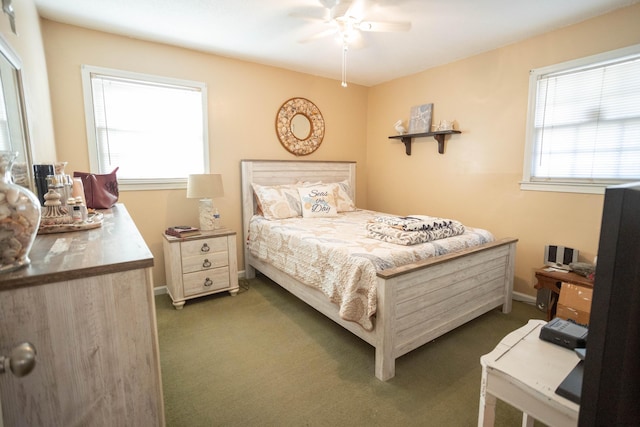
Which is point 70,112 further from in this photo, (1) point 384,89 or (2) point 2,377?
(1) point 384,89

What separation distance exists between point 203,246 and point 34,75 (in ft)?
5.53

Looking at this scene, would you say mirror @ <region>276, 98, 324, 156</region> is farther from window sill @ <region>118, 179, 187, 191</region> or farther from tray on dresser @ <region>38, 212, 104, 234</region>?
tray on dresser @ <region>38, 212, 104, 234</region>

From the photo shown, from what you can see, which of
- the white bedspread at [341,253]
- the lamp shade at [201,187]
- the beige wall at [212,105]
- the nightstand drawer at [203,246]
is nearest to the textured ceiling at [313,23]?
the beige wall at [212,105]

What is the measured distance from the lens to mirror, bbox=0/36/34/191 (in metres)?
1.29

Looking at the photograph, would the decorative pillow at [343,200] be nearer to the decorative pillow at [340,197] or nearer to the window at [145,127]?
the decorative pillow at [340,197]

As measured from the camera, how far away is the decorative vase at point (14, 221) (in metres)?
0.76

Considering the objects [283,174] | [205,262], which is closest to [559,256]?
[283,174]

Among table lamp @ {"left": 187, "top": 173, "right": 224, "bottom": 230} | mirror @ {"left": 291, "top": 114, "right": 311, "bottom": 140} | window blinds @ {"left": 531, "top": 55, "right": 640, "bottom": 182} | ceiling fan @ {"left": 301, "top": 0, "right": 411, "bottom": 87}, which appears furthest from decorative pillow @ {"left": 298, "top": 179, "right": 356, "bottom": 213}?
window blinds @ {"left": 531, "top": 55, "right": 640, "bottom": 182}

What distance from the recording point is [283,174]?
370 cm

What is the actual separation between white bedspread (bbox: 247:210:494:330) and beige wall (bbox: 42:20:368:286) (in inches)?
33.9

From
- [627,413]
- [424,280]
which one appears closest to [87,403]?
[627,413]

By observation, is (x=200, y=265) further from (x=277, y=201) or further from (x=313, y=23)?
(x=313, y=23)

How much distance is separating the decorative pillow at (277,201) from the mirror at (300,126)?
0.79 meters

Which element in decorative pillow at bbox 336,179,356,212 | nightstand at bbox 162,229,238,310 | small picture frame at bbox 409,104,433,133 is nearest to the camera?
nightstand at bbox 162,229,238,310
